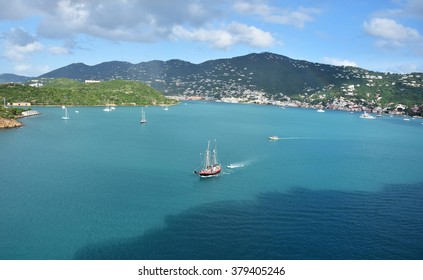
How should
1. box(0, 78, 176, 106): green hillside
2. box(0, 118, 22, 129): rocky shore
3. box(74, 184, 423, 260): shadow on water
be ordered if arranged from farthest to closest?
box(0, 78, 176, 106): green hillside → box(0, 118, 22, 129): rocky shore → box(74, 184, 423, 260): shadow on water

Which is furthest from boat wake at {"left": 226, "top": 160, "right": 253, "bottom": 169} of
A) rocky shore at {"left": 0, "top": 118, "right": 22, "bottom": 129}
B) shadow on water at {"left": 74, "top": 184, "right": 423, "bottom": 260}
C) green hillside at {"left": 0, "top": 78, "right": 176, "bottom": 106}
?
green hillside at {"left": 0, "top": 78, "right": 176, "bottom": 106}

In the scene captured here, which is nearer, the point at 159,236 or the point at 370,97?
the point at 159,236

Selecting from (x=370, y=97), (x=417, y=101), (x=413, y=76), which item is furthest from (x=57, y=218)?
(x=413, y=76)

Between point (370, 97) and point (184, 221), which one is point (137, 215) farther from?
point (370, 97)

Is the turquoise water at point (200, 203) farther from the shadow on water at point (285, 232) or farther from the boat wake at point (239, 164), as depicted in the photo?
the boat wake at point (239, 164)

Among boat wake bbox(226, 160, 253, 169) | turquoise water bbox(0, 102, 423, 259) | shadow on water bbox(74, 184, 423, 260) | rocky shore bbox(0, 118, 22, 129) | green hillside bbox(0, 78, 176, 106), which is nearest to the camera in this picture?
shadow on water bbox(74, 184, 423, 260)

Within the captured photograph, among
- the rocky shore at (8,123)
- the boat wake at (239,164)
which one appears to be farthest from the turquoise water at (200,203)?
the rocky shore at (8,123)

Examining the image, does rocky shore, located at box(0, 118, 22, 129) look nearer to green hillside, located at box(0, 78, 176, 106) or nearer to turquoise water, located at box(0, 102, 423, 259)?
turquoise water, located at box(0, 102, 423, 259)
